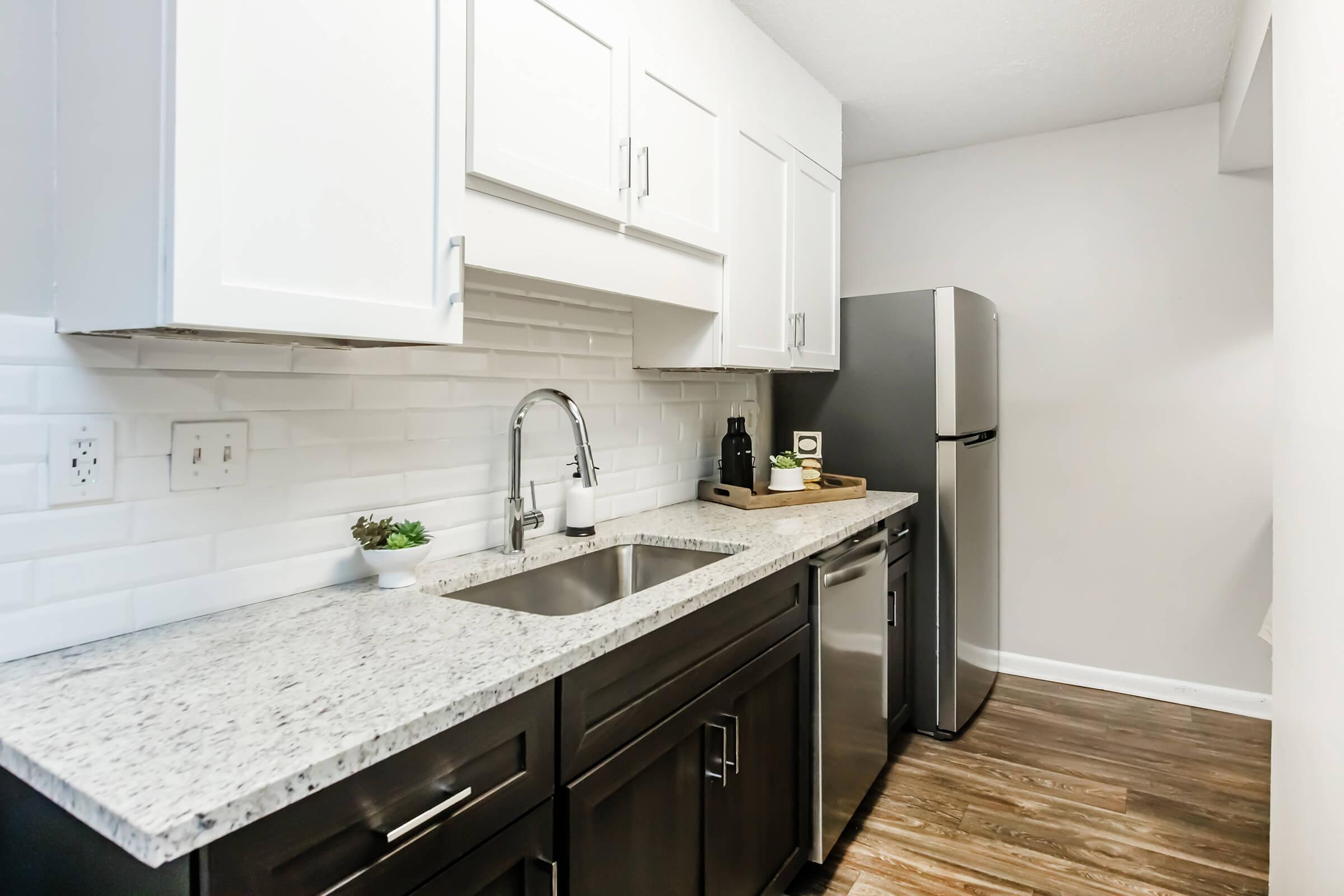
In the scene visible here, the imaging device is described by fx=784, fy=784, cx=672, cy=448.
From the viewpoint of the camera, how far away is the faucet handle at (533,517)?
1.87 meters

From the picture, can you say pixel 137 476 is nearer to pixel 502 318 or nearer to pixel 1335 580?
pixel 502 318

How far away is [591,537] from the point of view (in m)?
2.04

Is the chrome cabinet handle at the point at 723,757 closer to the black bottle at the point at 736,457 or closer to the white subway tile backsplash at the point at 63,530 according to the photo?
the white subway tile backsplash at the point at 63,530

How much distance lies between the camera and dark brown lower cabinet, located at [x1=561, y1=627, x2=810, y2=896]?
1.25m

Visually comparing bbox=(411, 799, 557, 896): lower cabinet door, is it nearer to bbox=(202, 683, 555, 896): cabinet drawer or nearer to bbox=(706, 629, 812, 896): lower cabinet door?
bbox=(202, 683, 555, 896): cabinet drawer

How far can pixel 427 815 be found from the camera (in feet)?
3.03

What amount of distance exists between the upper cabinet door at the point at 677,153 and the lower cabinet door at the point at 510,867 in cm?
129

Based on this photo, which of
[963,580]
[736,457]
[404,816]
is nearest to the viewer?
[404,816]

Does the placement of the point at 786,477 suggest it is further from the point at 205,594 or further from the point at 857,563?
the point at 205,594

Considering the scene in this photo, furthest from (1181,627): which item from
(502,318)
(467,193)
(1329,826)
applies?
(467,193)

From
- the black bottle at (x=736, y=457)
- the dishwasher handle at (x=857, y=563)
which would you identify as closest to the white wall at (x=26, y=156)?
the dishwasher handle at (x=857, y=563)

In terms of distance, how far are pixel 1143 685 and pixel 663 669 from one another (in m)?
2.84

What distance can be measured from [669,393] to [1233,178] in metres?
2.47

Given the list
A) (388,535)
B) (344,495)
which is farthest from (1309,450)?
(344,495)
